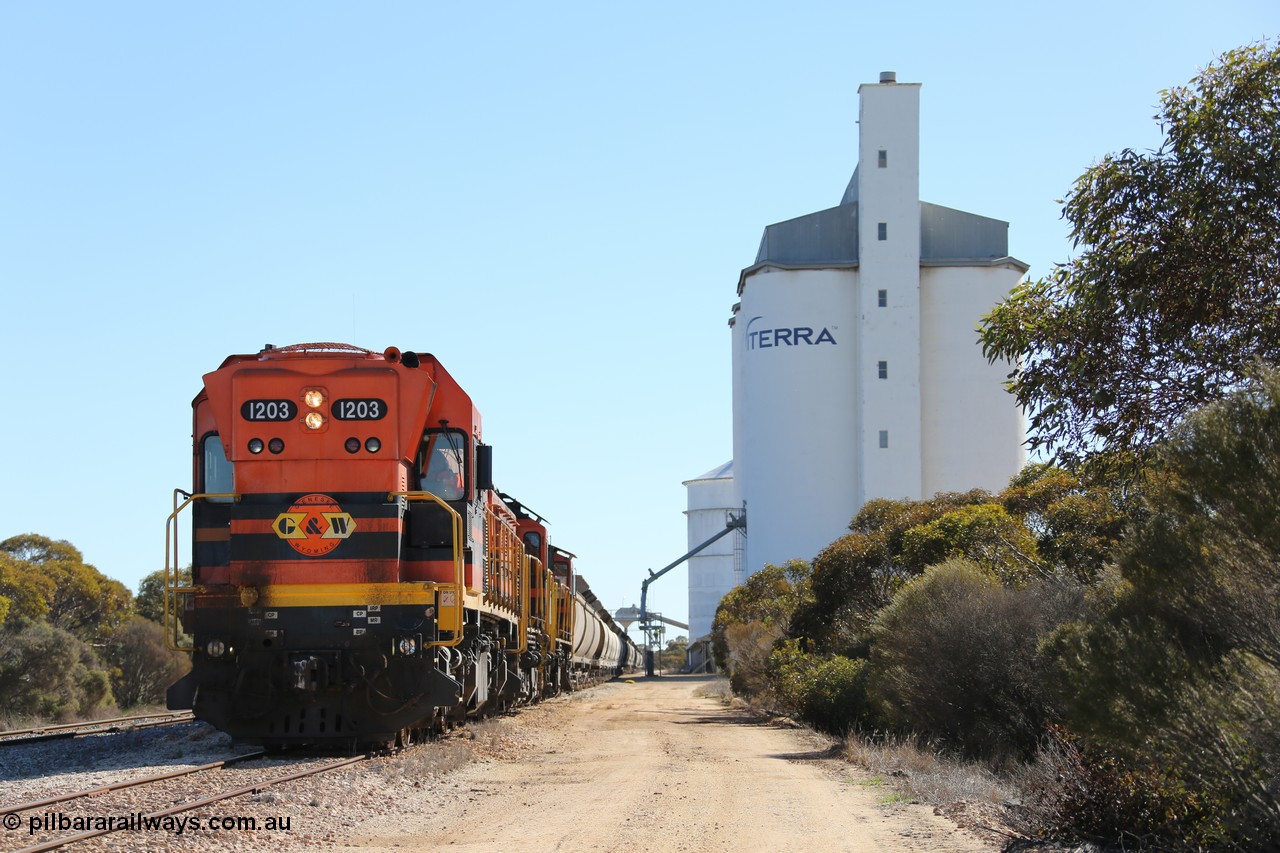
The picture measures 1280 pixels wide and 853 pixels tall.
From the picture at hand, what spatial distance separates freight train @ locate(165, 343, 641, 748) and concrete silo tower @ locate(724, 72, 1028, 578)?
1813 inches

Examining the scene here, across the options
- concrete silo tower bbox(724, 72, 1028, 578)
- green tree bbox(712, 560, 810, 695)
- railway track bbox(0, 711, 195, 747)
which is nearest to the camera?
railway track bbox(0, 711, 195, 747)

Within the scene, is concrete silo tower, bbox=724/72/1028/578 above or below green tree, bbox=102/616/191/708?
above

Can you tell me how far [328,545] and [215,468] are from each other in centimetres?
191

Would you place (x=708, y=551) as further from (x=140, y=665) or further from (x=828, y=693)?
(x=828, y=693)

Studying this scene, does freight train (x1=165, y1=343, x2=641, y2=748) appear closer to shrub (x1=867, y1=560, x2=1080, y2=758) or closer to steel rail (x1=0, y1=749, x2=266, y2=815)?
steel rail (x1=0, y1=749, x2=266, y2=815)

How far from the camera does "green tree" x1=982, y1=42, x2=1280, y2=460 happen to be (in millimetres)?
11430

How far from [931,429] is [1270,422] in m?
54.4

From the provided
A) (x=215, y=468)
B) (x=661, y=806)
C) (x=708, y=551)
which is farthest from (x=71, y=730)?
(x=708, y=551)

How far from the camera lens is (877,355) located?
2403 inches

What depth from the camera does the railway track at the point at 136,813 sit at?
8867 mm

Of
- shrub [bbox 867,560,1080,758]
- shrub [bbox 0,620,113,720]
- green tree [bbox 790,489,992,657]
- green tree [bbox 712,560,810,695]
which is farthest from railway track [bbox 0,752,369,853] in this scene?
shrub [bbox 0,620,113,720]

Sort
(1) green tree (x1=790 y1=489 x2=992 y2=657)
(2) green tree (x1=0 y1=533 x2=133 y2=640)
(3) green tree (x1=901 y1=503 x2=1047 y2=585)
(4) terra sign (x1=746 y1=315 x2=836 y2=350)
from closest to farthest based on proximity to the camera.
→ (3) green tree (x1=901 y1=503 x2=1047 y2=585) → (1) green tree (x1=790 y1=489 x2=992 y2=657) → (2) green tree (x1=0 y1=533 x2=133 y2=640) → (4) terra sign (x1=746 y1=315 x2=836 y2=350)

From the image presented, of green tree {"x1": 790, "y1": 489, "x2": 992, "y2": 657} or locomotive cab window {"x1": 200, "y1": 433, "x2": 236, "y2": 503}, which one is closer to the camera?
locomotive cab window {"x1": 200, "y1": 433, "x2": 236, "y2": 503}

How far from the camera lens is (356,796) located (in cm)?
1170
